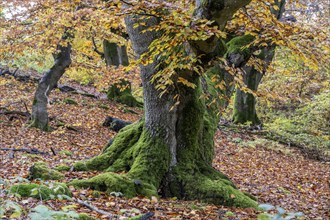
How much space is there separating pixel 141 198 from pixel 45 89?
7.65 meters

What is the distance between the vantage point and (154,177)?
657 centimetres

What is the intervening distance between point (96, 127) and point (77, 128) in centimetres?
80

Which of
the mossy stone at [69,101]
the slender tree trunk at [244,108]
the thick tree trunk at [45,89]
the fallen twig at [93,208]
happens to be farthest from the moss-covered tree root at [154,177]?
the slender tree trunk at [244,108]

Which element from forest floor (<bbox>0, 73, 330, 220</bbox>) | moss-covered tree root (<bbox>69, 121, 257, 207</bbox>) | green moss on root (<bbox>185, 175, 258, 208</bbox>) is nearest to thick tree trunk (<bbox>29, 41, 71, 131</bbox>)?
forest floor (<bbox>0, 73, 330, 220</bbox>)

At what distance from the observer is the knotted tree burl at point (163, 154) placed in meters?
6.38

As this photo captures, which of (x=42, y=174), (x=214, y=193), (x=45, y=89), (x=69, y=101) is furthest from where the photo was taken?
(x=69, y=101)

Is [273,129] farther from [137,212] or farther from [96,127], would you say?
[137,212]

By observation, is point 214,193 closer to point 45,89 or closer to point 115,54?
point 45,89

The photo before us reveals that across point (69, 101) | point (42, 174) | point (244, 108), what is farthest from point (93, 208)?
point (244, 108)

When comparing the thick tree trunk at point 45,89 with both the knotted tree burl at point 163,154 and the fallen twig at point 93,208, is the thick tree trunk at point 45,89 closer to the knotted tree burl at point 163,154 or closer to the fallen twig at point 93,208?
the knotted tree burl at point 163,154

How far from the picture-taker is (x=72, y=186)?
5.82 meters

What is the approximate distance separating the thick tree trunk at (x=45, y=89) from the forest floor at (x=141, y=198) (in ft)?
1.43

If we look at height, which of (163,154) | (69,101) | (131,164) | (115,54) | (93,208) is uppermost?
(115,54)

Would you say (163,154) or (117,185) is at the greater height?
(163,154)
